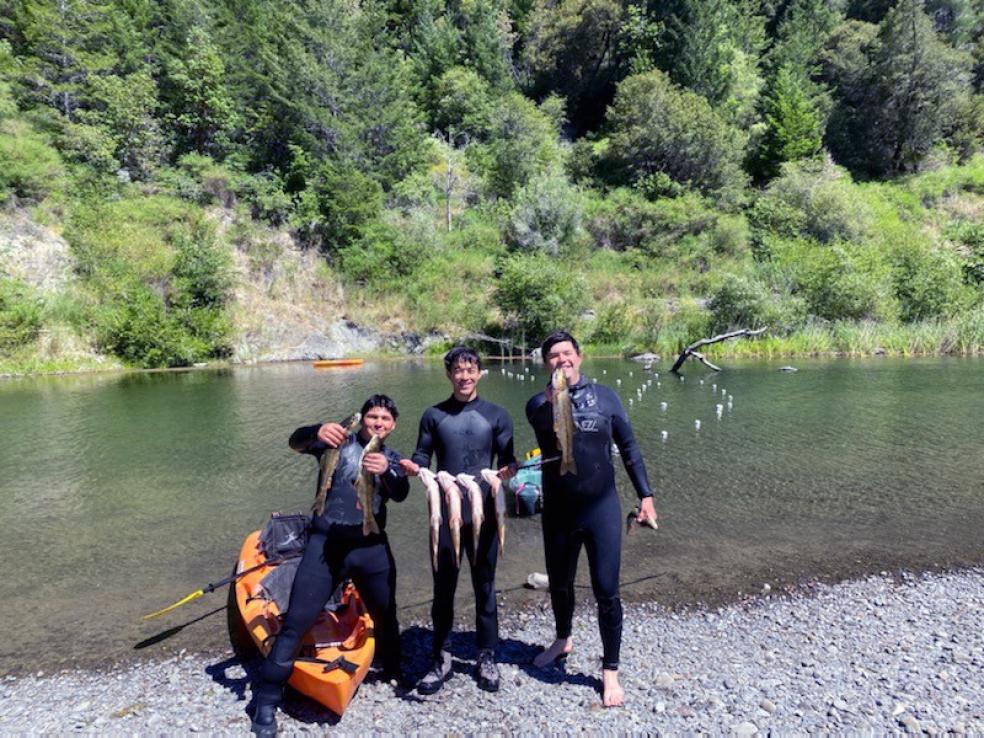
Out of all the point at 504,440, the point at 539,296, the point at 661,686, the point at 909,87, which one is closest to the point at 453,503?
the point at 504,440

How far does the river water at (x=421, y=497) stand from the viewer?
21.0ft

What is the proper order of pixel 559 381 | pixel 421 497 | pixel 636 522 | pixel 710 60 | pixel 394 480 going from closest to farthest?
pixel 559 381
pixel 394 480
pixel 636 522
pixel 421 497
pixel 710 60

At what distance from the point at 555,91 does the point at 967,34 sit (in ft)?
120

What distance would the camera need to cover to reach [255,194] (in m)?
40.3

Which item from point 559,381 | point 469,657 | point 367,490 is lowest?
point 469,657

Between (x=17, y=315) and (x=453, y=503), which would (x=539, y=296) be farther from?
(x=453, y=503)

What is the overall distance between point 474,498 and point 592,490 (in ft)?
2.54

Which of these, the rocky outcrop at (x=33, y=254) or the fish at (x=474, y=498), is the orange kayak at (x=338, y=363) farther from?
the fish at (x=474, y=498)

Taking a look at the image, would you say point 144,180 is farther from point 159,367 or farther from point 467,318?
point 467,318

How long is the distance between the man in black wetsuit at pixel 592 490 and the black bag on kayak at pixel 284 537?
2.54 meters

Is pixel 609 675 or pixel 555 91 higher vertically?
pixel 555 91

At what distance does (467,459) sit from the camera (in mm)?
4000

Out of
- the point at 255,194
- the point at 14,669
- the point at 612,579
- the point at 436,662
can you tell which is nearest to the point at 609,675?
the point at 612,579

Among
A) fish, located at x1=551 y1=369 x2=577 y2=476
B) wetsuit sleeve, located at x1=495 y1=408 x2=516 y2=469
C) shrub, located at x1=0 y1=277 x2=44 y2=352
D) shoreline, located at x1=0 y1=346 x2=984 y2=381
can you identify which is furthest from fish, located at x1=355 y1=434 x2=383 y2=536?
shrub, located at x1=0 y1=277 x2=44 y2=352
